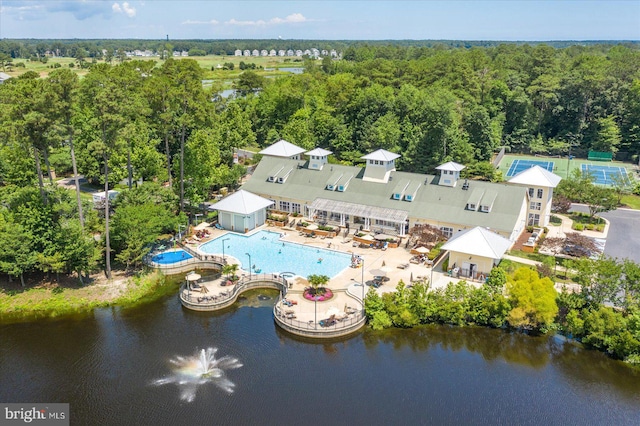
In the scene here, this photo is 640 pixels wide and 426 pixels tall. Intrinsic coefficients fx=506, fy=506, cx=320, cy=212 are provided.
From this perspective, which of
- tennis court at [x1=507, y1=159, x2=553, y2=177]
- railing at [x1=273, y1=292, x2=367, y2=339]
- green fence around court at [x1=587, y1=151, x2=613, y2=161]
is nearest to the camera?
railing at [x1=273, y1=292, x2=367, y2=339]

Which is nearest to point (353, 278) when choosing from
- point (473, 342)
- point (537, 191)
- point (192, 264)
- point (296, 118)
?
point (473, 342)

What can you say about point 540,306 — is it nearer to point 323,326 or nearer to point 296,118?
point 323,326

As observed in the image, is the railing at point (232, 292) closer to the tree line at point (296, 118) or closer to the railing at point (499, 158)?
the tree line at point (296, 118)

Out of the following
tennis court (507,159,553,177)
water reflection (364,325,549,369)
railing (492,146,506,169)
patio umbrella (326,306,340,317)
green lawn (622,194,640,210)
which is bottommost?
water reflection (364,325,549,369)

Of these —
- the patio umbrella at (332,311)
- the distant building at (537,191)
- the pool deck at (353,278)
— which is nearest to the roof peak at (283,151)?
the pool deck at (353,278)

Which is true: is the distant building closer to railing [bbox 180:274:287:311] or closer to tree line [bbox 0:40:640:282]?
tree line [bbox 0:40:640:282]

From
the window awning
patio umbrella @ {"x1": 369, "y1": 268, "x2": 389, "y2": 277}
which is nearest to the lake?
patio umbrella @ {"x1": 369, "y1": 268, "x2": 389, "y2": 277}

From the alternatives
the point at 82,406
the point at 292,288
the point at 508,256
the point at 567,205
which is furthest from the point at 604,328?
the point at 82,406

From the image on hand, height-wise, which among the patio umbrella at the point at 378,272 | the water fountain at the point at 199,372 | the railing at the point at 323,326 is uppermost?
the patio umbrella at the point at 378,272
